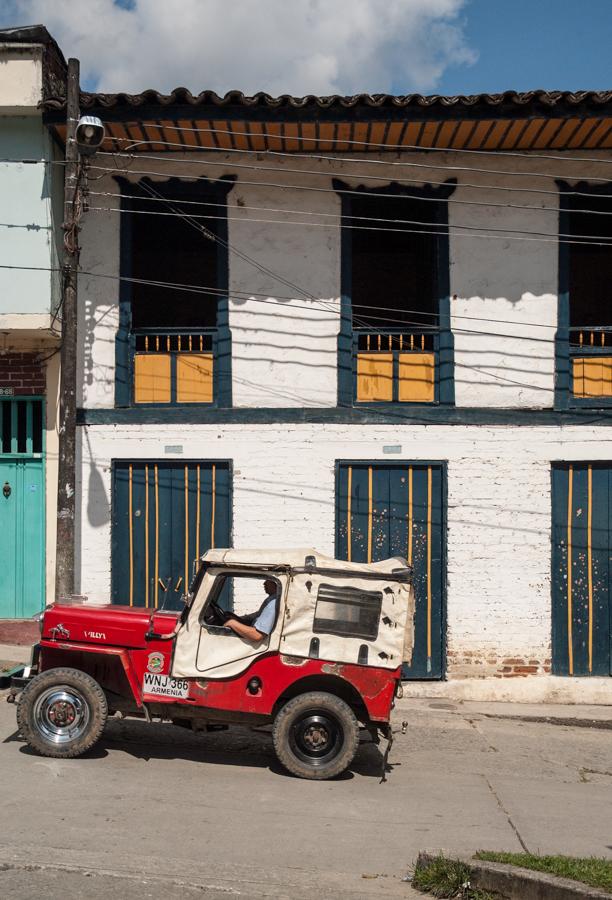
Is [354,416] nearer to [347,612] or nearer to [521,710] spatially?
[521,710]

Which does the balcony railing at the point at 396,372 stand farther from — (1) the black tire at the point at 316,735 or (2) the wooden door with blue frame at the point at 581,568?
(1) the black tire at the point at 316,735

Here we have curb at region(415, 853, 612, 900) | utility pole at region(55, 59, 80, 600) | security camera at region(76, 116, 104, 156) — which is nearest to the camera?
curb at region(415, 853, 612, 900)

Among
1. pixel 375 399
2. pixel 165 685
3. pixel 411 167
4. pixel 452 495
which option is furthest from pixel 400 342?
pixel 165 685

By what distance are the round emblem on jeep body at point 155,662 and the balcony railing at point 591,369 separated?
6.47 m

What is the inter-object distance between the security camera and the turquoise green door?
3.47 meters

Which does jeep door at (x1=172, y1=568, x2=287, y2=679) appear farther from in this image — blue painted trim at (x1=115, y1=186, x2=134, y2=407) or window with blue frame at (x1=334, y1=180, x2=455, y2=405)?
blue painted trim at (x1=115, y1=186, x2=134, y2=407)

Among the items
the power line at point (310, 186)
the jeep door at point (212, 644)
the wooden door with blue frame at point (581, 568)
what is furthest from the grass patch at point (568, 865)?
the power line at point (310, 186)

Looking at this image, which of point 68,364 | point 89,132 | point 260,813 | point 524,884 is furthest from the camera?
point 68,364

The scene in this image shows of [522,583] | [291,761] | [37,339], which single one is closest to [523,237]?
[522,583]

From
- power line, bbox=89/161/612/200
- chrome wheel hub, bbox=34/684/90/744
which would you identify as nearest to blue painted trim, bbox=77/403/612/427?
power line, bbox=89/161/612/200

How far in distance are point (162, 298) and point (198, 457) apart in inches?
163

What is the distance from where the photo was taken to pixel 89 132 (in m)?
9.34

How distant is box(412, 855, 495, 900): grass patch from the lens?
5238 mm

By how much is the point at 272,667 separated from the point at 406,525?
4.16 metres
